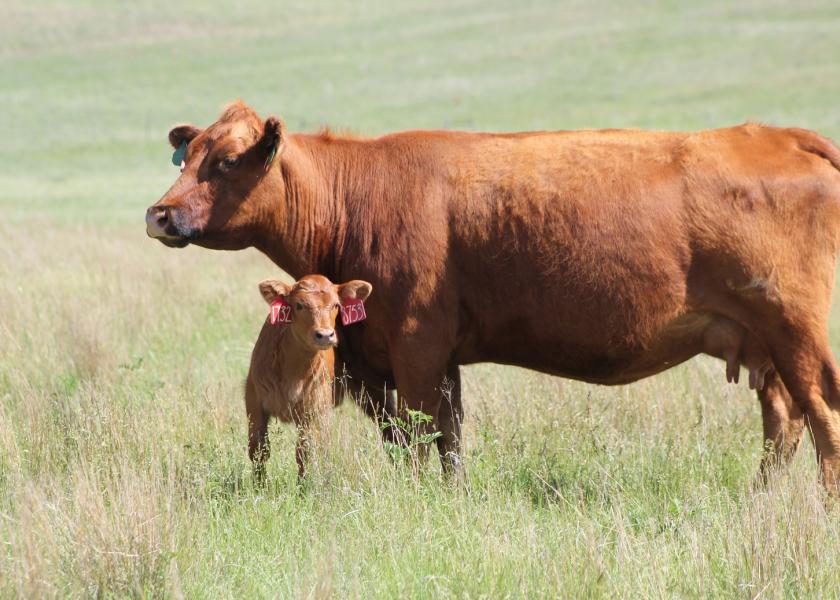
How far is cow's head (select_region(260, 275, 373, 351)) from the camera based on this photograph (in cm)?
666

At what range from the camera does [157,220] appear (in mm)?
6770

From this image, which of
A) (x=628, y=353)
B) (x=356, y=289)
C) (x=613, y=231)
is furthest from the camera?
(x=628, y=353)

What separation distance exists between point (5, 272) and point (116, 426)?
7.18 meters

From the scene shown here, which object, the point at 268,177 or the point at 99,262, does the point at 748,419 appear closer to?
the point at 268,177

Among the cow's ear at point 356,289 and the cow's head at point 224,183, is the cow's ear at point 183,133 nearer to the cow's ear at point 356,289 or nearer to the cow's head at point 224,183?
the cow's head at point 224,183

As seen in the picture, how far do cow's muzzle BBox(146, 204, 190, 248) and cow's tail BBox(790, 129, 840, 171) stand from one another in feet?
11.3

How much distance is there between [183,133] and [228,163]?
609 mm

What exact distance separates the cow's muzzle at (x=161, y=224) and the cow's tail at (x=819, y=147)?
11.3ft

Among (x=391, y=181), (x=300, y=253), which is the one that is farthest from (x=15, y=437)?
(x=391, y=181)

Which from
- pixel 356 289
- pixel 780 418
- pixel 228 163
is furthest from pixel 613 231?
pixel 228 163

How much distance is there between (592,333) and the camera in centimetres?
683

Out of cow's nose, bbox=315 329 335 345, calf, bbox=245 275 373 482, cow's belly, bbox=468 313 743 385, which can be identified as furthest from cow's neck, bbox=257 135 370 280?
cow's belly, bbox=468 313 743 385

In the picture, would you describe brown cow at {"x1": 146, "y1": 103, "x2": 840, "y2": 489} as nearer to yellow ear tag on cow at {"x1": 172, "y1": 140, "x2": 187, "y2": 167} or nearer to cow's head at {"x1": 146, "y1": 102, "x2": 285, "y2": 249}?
cow's head at {"x1": 146, "y1": 102, "x2": 285, "y2": 249}

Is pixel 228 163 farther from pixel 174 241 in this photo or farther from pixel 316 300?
pixel 316 300
